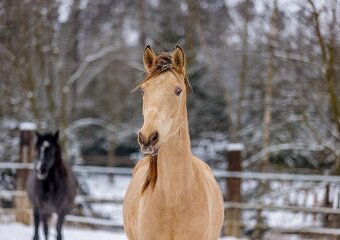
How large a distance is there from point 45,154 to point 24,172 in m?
3.04

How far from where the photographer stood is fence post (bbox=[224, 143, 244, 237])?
909 cm

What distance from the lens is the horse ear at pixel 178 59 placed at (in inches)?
130

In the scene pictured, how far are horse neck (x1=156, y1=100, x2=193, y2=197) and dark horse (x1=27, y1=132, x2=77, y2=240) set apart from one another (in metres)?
4.62

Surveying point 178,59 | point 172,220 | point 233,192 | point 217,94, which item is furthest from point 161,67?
point 217,94

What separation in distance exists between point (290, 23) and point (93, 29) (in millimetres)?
7148

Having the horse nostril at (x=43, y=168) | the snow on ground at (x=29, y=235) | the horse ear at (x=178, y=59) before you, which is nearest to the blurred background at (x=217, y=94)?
the snow on ground at (x=29, y=235)

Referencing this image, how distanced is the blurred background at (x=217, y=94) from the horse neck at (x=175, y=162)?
205 inches

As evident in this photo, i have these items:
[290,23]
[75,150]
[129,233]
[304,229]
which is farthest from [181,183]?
[75,150]

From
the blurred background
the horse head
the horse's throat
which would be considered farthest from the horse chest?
the blurred background

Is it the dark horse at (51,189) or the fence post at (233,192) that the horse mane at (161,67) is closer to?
the dark horse at (51,189)

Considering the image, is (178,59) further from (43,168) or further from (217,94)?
(217,94)

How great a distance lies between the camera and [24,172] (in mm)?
10383

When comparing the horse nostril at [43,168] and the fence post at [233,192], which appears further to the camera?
the fence post at [233,192]

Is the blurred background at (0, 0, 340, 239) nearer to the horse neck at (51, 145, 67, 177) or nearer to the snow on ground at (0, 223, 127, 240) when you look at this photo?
the snow on ground at (0, 223, 127, 240)
